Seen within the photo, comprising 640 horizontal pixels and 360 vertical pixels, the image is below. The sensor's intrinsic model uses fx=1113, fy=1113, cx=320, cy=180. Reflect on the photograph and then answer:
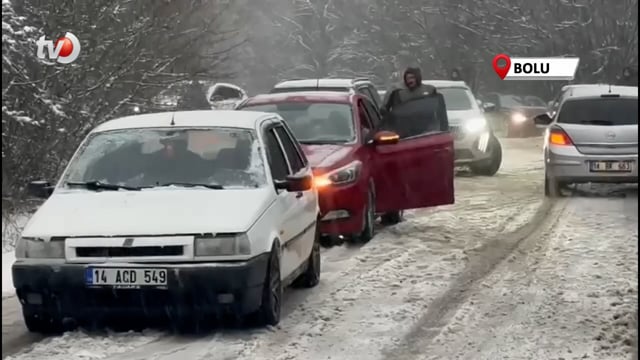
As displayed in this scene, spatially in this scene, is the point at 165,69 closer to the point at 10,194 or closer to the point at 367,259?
the point at 10,194

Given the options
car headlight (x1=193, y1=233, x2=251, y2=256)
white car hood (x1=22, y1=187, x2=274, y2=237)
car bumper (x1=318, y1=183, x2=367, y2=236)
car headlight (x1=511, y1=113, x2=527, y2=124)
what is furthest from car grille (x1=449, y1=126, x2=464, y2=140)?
car headlight (x1=511, y1=113, x2=527, y2=124)

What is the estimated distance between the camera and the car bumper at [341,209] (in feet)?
35.9

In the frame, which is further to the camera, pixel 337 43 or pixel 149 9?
pixel 337 43

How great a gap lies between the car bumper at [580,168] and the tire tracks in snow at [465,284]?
1332mm

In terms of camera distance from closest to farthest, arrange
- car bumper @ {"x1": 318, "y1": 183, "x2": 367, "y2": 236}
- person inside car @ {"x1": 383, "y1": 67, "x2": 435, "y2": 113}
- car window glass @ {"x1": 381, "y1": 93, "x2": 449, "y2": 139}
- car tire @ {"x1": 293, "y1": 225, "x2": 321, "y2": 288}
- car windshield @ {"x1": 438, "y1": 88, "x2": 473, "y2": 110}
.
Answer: car tire @ {"x1": 293, "y1": 225, "x2": 321, "y2": 288} → car bumper @ {"x1": 318, "y1": 183, "x2": 367, "y2": 236} → car window glass @ {"x1": 381, "y1": 93, "x2": 449, "y2": 139} → person inside car @ {"x1": 383, "y1": 67, "x2": 435, "y2": 113} → car windshield @ {"x1": 438, "y1": 88, "x2": 473, "y2": 110}

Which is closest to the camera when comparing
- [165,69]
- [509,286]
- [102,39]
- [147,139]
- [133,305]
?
[133,305]

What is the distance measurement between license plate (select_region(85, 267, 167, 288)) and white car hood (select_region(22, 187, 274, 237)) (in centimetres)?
24

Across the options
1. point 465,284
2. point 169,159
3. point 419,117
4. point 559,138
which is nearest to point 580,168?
point 559,138

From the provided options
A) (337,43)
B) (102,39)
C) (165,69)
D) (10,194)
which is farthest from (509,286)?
(337,43)

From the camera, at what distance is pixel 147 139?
327 inches

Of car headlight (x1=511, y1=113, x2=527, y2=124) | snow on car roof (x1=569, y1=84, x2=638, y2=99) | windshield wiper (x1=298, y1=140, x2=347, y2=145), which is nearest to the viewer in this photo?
windshield wiper (x1=298, y1=140, x2=347, y2=145)

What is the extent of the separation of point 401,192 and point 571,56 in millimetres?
31433

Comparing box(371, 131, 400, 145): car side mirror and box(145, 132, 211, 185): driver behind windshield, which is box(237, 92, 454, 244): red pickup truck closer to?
box(371, 131, 400, 145): car side mirror

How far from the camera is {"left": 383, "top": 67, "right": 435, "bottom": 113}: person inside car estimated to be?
44.4 feet
